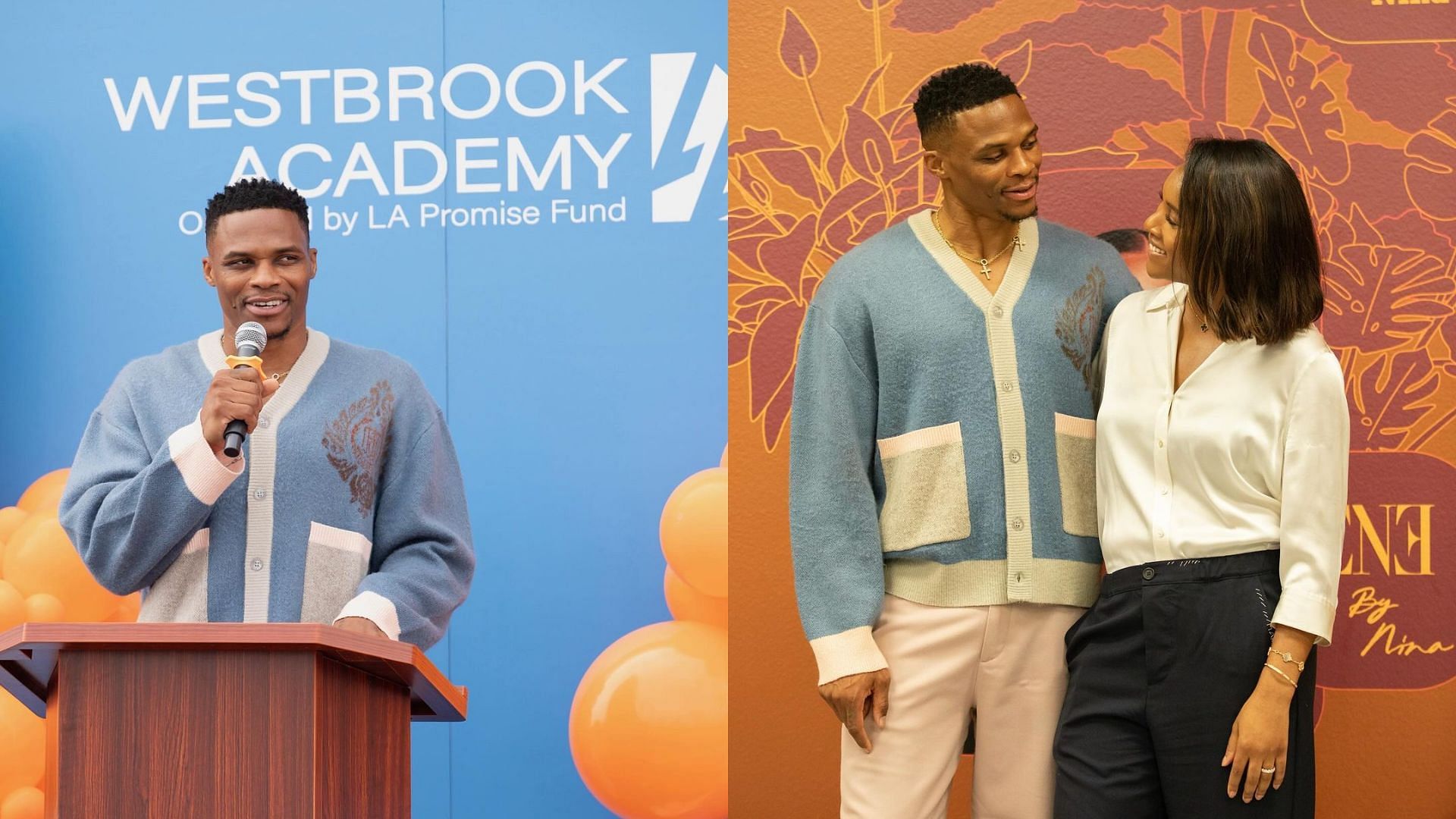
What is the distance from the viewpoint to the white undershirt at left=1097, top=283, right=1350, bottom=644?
2.28 meters

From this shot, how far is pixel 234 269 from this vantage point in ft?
9.52

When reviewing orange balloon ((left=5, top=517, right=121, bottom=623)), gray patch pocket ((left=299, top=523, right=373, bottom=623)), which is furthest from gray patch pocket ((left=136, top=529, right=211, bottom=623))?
orange balloon ((left=5, top=517, right=121, bottom=623))

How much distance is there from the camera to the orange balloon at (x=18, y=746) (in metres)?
3.53

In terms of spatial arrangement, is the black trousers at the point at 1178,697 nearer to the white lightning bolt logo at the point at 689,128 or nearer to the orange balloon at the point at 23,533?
the white lightning bolt logo at the point at 689,128

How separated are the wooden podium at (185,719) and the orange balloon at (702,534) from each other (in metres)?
1.43

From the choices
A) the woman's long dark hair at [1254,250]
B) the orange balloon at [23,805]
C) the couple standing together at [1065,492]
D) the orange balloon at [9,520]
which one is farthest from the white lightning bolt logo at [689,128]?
the orange balloon at [23,805]

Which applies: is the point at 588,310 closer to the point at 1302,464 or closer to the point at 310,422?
the point at 310,422

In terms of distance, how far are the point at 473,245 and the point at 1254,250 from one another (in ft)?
6.20

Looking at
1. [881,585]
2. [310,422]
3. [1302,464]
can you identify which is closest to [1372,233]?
[1302,464]

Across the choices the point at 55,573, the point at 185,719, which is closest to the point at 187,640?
the point at 185,719

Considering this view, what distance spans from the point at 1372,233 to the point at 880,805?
173 cm

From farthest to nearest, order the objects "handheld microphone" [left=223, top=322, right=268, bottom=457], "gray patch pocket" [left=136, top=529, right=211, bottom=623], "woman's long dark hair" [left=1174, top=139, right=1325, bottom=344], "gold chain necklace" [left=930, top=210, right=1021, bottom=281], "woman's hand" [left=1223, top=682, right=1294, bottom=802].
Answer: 1. "gray patch pocket" [left=136, top=529, right=211, bottom=623]
2. "gold chain necklace" [left=930, top=210, right=1021, bottom=281]
3. "handheld microphone" [left=223, top=322, right=268, bottom=457]
4. "woman's long dark hair" [left=1174, top=139, right=1325, bottom=344]
5. "woman's hand" [left=1223, top=682, right=1294, bottom=802]

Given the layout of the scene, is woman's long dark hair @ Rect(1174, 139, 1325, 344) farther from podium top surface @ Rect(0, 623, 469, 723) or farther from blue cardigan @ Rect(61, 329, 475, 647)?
blue cardigan @ Rect(61, 329, 475, 647)

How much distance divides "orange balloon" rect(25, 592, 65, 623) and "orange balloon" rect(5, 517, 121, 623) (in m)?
0.01
